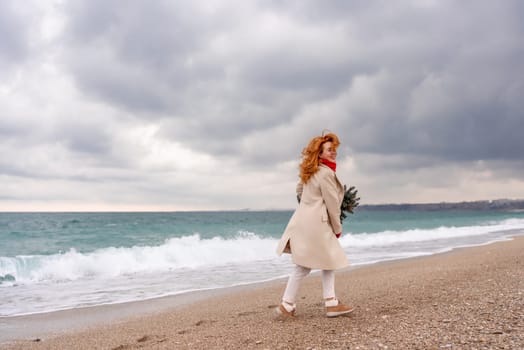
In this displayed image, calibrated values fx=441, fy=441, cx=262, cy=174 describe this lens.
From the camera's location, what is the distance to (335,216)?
4957 millimetres

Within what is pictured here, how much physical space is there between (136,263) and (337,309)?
11.0m

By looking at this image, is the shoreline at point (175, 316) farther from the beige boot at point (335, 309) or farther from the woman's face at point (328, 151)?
the woman's face at point (328, 151)

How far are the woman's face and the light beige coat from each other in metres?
0.12

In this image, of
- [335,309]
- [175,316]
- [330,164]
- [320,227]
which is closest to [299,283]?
[335,309]

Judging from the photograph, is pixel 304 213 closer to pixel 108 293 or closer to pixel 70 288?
pixel 108 293

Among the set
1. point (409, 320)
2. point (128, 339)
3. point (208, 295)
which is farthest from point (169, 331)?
point (208, 295)

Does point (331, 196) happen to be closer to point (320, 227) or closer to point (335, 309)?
point (320, 227)

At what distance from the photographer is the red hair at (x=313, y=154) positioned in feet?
16.5

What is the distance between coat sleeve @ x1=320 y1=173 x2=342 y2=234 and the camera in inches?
193

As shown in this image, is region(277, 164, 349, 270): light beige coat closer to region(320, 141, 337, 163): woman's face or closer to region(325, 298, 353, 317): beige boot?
region(320, 141, 337, 163): woman's face

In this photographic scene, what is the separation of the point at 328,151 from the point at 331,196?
21.0 inches

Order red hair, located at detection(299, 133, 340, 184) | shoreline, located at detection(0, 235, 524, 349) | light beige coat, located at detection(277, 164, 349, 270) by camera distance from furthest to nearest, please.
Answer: shoreline, located at detection(0, 235, 524, 349), red hair, located at detection(299, 133, 340, 184), light beige coat, located at detection(277, 164, 349, 270)

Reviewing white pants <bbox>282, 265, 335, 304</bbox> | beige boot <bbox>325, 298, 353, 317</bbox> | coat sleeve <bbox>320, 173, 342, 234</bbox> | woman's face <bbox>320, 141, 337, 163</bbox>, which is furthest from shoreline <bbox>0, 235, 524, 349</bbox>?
woman's face <bbox>320, 141, 337, 163</bbox>

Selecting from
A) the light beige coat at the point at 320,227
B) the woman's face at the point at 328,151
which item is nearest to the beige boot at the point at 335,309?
the light beige coat at the point at 320,227
